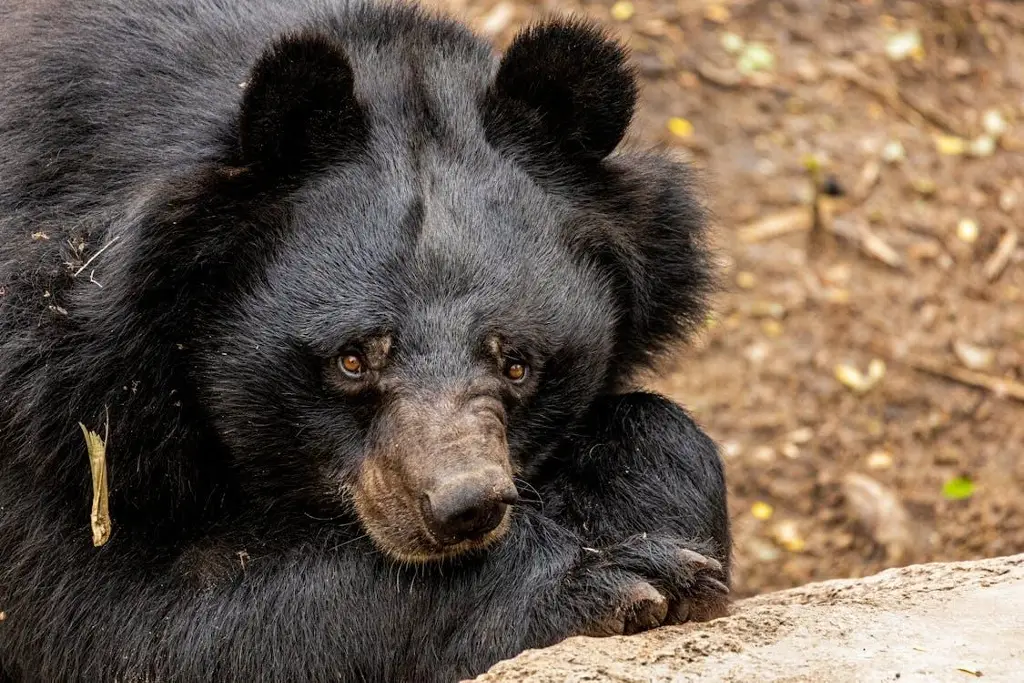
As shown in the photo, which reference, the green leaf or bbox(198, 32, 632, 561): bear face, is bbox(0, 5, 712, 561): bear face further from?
the green leaf

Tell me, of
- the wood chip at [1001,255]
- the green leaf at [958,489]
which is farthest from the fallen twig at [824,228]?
the green leaf at [958,489]

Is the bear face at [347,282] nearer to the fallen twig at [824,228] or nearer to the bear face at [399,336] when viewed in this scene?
the bear face at [399,336]

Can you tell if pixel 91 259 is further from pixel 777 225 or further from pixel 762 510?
pixel 777 225

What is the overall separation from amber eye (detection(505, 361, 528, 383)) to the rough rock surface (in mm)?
763

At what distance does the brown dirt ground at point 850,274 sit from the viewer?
8375 mm

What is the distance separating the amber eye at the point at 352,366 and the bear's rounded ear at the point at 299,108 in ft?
1.92

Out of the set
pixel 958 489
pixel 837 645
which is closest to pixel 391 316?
pixel 837 645

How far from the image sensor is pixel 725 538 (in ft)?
14.7

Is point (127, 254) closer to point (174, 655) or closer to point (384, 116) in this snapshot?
point (384, 116)

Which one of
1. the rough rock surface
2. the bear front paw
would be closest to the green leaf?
the rough rock surface

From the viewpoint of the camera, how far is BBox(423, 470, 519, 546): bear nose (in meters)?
3.53

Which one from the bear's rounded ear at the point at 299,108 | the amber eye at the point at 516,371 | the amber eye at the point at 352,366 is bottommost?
the amber eye at the point at 516,371

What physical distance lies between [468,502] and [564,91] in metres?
1.45

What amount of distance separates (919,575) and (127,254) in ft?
8.18
